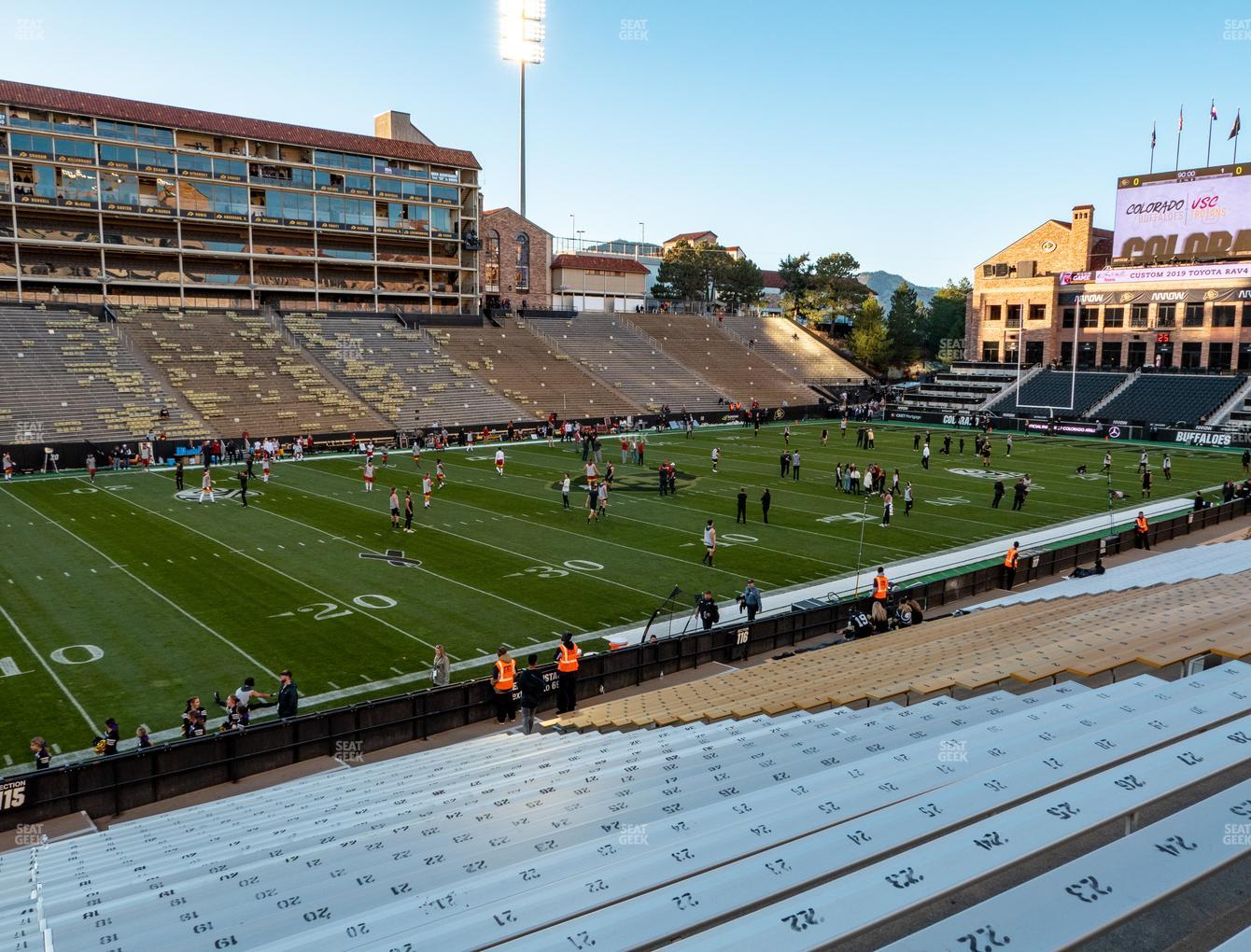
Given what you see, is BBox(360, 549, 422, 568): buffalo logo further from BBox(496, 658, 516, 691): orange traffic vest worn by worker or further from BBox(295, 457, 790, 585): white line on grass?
BBox(496, 658, 516, 691): orange traffic vest worn by worker

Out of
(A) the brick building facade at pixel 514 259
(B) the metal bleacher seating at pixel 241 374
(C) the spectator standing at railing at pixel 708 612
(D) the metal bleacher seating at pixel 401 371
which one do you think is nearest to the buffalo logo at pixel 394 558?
(C) the spectator standing at railing at pixel 708 612

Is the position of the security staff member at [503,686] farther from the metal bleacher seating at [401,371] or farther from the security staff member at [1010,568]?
the metal bleacher seating at [401,371]

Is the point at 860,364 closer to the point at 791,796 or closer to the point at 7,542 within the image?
the point at 7,542

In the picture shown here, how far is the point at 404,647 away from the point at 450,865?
13037mm

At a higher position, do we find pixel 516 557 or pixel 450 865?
pixel 450 865

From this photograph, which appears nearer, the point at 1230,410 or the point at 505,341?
the point at 1230,410

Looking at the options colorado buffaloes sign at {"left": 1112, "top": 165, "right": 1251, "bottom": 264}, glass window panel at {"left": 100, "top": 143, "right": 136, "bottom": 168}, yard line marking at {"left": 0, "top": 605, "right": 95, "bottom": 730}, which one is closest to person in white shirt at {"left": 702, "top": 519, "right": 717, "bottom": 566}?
yard line marking at {"left": 0, "top": 605, "right": 95, "bottom": 730}

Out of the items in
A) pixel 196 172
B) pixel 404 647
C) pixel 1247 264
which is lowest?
pixel 404 647

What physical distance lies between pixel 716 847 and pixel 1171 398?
66.3 m

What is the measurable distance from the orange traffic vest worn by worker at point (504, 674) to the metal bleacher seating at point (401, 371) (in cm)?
4002

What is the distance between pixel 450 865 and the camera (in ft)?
16.0

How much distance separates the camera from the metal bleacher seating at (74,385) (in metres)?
42.9

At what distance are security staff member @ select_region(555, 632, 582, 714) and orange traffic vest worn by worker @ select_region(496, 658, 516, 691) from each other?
0.75 meters

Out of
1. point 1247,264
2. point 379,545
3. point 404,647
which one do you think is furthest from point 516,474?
point 1247,264
